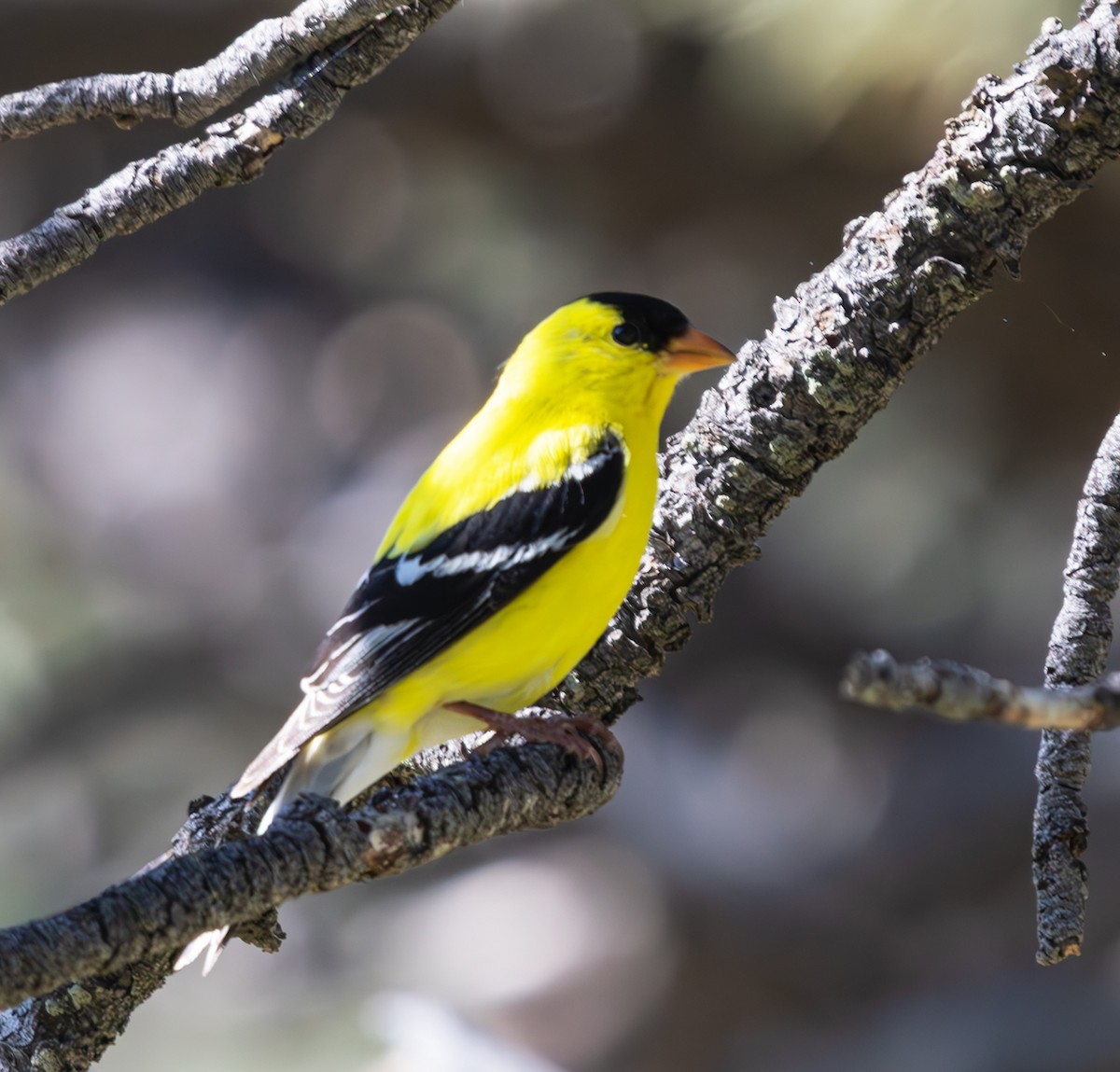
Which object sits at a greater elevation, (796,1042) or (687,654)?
(687,654)

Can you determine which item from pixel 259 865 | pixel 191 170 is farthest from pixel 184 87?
pixel 259 865

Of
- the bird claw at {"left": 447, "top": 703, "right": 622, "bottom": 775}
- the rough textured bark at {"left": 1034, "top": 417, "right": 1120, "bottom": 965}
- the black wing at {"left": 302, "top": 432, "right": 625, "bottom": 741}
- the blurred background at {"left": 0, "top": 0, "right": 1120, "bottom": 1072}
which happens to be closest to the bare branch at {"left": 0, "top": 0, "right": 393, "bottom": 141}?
the black wing at {"left": 302, "top": 432, "right": 625, "bottom": 741}

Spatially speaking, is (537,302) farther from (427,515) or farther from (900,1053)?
(427,515)

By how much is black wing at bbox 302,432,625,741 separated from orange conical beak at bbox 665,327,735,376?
14.4 inches

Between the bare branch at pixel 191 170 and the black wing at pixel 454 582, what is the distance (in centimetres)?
88

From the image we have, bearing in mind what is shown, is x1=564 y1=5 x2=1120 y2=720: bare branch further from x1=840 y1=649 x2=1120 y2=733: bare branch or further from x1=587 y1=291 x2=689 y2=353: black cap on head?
x1=840 y1=649 x2=1120 y2=733: bare branch

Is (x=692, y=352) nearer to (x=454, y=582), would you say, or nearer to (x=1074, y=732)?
(x=454, y=582)

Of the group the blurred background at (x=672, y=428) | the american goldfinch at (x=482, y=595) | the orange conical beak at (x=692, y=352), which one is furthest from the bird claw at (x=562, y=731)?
the blurred background at (x=672, y=428)

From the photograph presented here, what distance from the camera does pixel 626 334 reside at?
293cm

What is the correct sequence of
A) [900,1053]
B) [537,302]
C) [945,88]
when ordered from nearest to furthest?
[900,1053] < [945,88] < [537,302]

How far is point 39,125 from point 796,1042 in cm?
529

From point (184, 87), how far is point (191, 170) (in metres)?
0.13

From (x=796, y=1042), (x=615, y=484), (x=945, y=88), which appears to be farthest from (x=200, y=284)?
(x=615, y=484)

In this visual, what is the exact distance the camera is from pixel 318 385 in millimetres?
7668
